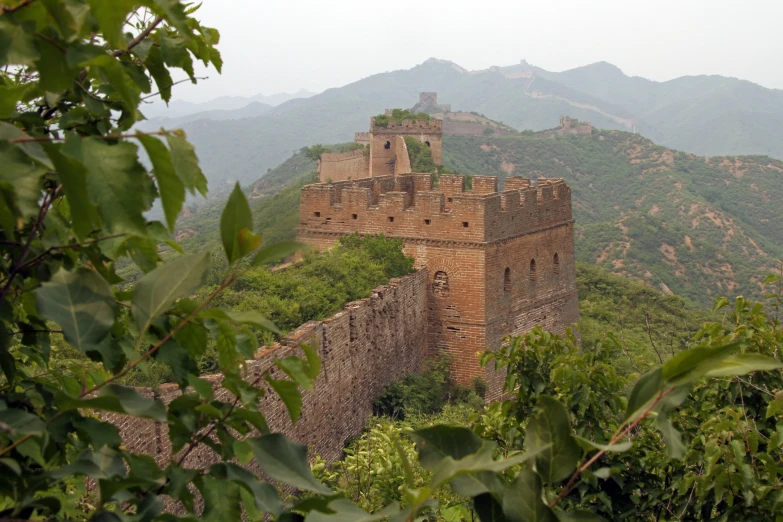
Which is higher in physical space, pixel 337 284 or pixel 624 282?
pixel 337 284

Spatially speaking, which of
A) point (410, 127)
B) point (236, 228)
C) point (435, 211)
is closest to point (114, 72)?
point (236, 228)

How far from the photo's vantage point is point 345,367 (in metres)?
12.5

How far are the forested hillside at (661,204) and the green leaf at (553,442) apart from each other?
4231 centimetres

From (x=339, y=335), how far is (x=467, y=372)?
4.93 m

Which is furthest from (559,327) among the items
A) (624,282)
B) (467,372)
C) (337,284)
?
(624,282)

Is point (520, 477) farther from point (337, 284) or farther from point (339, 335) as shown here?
point (337, 284)

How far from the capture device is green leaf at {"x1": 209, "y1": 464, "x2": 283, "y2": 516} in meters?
2.37

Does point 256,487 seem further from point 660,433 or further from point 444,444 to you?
point 660,433

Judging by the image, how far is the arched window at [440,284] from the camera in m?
16.8

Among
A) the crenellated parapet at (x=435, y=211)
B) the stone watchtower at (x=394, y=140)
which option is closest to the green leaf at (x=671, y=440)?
the crenellated parapet at (x=435, y=211)

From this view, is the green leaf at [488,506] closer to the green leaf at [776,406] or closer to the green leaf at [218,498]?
the green leaf at [218,498]

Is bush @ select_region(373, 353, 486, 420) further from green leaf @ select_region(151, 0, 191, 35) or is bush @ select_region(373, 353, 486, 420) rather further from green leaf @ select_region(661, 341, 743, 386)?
green leaf @ select_region(661, 341, 743, 386)

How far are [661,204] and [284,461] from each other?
6551 centimetres

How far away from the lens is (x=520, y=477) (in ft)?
7.29
